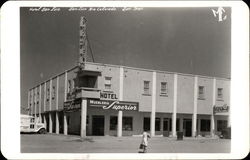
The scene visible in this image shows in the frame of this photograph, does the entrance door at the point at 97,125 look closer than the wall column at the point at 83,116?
No

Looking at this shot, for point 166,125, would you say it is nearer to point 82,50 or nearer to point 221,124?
point 221,124

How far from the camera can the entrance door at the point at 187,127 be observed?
94.4 ft

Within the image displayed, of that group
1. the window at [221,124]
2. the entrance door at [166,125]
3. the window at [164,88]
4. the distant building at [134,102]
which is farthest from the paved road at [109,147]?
the entrance door at [166,125]

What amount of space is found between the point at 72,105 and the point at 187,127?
850 centimetres

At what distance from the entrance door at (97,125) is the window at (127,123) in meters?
1.42

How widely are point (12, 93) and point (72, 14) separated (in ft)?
10.8

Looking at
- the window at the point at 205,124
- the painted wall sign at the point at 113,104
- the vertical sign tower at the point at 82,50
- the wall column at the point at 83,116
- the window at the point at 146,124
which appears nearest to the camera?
the vertical sign tower at the point at 82,50

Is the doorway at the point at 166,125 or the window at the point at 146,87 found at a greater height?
the window at the point at 146,87

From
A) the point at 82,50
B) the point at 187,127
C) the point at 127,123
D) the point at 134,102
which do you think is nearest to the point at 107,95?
the point at 134,102

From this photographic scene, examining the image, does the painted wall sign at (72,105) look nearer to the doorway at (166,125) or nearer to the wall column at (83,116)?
the wall column at (83,116)

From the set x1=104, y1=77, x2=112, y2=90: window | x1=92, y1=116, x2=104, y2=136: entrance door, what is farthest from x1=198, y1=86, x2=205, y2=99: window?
x1=92, y1=116, x2=104, y2=136: entrance door

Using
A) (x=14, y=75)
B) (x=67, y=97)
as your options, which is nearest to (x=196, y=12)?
(x=14, y=75)

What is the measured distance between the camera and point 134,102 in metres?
25.5

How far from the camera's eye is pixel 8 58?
12953 mm
